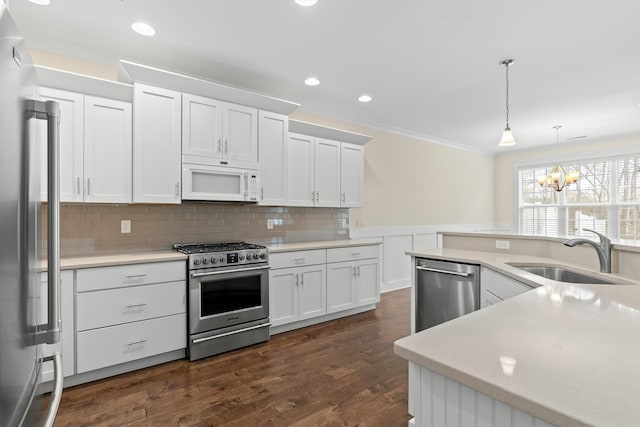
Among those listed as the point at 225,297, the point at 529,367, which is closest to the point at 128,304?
the point at 225,297

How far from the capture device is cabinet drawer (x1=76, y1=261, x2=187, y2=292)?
92.7 inches

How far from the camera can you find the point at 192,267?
273cm

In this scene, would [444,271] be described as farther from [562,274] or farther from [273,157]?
[273,157]

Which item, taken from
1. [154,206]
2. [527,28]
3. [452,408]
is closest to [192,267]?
[154,206]

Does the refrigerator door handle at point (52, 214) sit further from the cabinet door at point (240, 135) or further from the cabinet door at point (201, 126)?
the cabinet door at point (240, 135)

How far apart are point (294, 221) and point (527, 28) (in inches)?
117

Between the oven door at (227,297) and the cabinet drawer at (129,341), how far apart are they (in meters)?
0.14

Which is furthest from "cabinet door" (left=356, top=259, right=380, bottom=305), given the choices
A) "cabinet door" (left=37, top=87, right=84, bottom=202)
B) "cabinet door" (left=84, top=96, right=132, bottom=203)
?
"cabinet door" (left=37, top=87, right=84, bottom=202)

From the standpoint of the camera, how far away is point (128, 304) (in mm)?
2496

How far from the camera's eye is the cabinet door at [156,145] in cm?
274

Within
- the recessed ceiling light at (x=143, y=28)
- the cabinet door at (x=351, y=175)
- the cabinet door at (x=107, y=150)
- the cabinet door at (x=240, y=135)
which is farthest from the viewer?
the cabinet door at (x=351, y=175)

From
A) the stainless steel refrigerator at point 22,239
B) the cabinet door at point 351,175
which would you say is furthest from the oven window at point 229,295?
the stainless steel refrigerator at point 22,239

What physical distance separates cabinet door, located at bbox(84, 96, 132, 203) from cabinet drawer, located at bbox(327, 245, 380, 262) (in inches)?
83.4

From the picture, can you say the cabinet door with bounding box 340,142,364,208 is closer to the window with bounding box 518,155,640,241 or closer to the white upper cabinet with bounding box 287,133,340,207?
the white upper cabinet with bounding box 287,133,340,207
